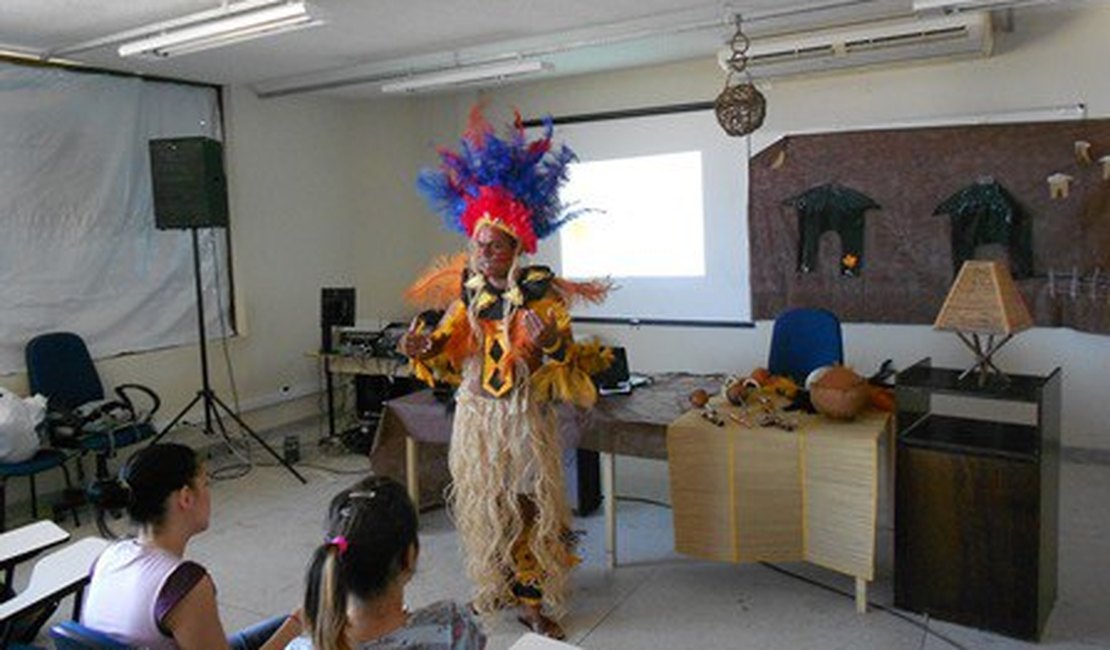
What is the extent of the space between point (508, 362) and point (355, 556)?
136 centimetres

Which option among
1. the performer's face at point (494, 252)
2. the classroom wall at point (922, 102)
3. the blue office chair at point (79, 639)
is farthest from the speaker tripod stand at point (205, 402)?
the blue office chair at point (79, 639)

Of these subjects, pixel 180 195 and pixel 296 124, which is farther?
pixel 296 124

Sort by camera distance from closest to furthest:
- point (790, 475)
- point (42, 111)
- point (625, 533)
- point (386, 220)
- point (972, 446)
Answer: point (972, 446)
point (790, 475)
point (625, 533)
point (42, 111)
point (386, 220)

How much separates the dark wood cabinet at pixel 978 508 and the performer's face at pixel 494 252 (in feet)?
4.83

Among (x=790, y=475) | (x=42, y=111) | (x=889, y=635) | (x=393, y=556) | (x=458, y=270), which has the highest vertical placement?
(x=42, y=111)

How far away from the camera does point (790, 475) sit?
3.07 meters

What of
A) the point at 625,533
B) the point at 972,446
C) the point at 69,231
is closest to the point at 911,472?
the point at 972,446

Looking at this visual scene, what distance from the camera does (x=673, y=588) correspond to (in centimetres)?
333

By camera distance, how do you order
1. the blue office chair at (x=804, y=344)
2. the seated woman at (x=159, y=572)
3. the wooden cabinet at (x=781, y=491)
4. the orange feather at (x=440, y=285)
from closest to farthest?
the seated woman at (x=159, y=572) < the wooden cabinet at (x=781, y=491) < the orange feather at (x=440, y=285) < the blue office chair at (x=804, y=344)

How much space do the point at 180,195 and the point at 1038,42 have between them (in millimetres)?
4820

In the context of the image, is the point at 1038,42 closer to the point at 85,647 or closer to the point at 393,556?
the point at 393,556

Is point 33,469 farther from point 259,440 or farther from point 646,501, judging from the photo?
point 646,501

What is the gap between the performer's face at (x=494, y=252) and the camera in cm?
Result: 287

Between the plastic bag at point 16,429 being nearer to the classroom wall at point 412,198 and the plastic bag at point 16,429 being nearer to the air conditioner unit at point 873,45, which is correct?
the classroom wall at point 412,198
